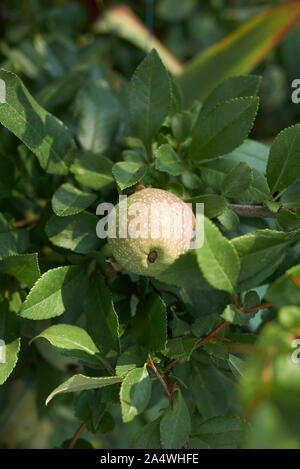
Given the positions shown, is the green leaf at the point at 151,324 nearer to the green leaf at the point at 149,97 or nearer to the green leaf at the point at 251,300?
the green leaf at the point at 251,300

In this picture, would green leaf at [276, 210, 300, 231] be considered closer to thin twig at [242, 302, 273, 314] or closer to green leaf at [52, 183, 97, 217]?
thin twig at [242, 302, 273, 314]

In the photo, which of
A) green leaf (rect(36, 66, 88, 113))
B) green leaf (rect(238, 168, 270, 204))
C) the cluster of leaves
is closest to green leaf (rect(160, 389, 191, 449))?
the cluster of leaves

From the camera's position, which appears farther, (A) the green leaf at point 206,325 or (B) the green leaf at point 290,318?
(A) the green leaf at point 206,325

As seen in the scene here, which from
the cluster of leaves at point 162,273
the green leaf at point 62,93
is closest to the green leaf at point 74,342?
the cluster of leaves at point 162,273

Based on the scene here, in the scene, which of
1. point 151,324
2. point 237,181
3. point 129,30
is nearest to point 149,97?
point 237,181

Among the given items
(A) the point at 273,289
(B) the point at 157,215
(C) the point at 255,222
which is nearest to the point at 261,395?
(A) the point at 273,289

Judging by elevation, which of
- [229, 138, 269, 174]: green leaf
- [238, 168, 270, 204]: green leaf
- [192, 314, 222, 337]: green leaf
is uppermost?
[238, 168, 270, 204]: green leaf
